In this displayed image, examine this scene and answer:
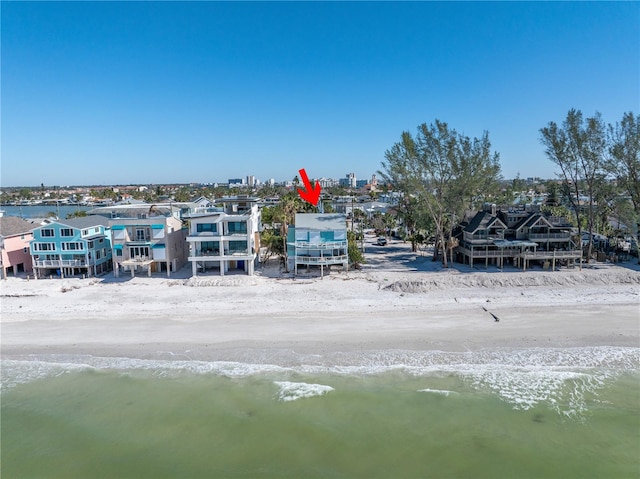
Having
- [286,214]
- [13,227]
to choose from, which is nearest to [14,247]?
[13,227]

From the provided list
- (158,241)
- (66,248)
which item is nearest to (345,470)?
(158,241)

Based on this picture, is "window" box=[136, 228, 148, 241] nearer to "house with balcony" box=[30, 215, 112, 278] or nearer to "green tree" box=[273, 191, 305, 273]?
"house with balcony" box=[30, 215, 112, 278]

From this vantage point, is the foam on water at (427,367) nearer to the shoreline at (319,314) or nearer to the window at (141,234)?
the shoreline at (319,314)

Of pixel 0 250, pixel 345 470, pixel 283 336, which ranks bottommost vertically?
pixel 345 470

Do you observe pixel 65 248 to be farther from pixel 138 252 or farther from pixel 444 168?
pixel 444 168

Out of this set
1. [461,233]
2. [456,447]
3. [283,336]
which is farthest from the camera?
[461,233]

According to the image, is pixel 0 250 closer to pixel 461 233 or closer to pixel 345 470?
pixel 345 470

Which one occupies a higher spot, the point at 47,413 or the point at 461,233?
the point at 461,233
